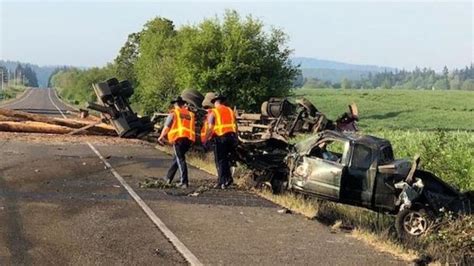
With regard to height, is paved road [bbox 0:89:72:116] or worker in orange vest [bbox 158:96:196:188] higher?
worker in orange vest [bbox 158:96:196:188]

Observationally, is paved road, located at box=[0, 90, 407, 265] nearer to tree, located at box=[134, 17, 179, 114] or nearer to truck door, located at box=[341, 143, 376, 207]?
truck door, located at box=[341, 143, 376, 207]

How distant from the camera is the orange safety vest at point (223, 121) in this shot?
13.4 m

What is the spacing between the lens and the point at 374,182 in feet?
35.7

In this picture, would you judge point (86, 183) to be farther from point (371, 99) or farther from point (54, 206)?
point (371, 99)

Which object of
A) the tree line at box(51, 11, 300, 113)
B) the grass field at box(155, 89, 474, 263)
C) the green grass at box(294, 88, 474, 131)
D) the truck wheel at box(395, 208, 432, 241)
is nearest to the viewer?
the grass field at box(155, 89, 474, 263)

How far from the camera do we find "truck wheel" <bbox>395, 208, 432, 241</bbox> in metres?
10.1

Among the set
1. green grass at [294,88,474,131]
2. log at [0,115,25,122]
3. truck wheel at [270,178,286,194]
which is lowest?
green grass at [294,88,474,131]

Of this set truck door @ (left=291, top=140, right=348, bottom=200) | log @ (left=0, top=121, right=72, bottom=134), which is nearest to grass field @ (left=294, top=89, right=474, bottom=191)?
truck door @ (left=291, top=140, right=348, bottom=200)

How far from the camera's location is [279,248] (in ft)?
26.8

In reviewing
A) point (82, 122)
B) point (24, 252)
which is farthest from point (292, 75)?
point (24, 252)

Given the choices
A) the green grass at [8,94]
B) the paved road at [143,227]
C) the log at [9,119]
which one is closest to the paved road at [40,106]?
the green grass at [8,94]

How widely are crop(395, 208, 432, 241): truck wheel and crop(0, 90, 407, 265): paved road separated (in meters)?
1.36

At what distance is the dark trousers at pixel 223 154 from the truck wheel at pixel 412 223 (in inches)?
165

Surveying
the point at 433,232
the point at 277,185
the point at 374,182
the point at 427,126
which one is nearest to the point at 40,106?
the point at 427,126
